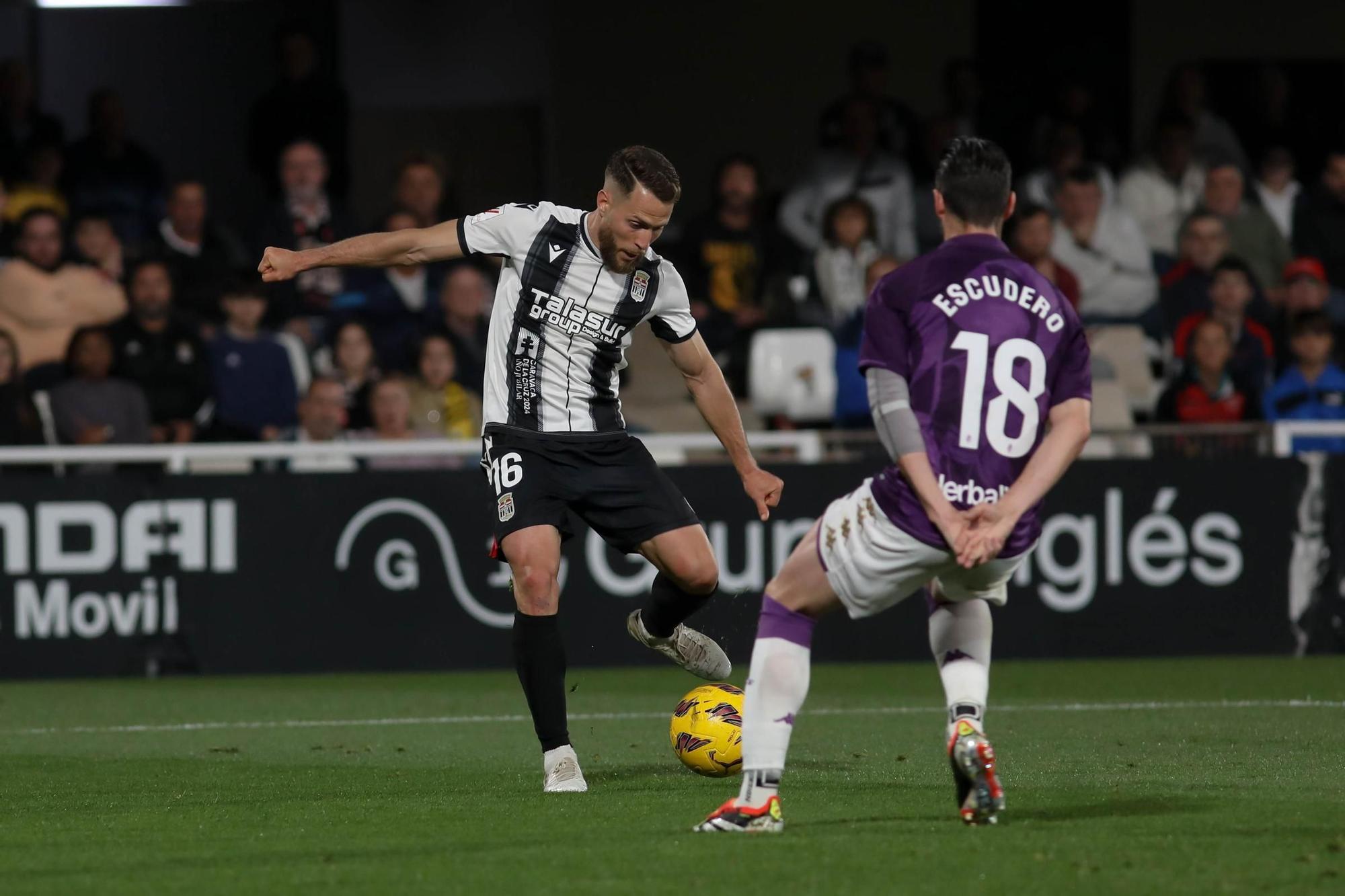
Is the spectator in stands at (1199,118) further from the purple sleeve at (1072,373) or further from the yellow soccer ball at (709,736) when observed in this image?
the purple sleeve at (1072,373)

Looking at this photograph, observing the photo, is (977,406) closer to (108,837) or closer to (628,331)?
(628,331)

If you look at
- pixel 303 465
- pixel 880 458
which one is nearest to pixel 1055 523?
pixel 880 458

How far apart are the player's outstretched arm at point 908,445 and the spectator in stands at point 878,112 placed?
9907mm

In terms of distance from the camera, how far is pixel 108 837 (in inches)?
229

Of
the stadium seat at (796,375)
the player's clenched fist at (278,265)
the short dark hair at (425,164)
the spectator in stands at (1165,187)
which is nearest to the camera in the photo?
the player's clenched fist at (278,265)

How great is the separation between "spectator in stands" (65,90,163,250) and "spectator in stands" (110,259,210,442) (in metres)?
1.68

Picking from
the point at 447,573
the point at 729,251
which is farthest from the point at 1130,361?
the point at 447,573

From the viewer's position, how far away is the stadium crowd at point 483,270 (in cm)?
1298

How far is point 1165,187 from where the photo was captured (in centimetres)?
1540

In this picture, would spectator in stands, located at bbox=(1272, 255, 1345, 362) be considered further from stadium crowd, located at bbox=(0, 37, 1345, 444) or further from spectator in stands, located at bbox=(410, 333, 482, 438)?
spectator in stands, located at bbox=(410, 333, 482, 438)

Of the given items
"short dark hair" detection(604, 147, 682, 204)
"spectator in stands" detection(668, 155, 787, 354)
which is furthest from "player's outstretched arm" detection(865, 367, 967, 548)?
"spectator in stands" detection(668, 155, 787, 354)

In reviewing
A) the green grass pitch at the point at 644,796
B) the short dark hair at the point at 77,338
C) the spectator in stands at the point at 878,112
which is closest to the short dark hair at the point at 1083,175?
the spectator in stands at the point at 878,112

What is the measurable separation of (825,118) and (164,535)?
5942 mm

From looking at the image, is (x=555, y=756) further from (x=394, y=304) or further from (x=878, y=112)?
(x=878, y=112)
